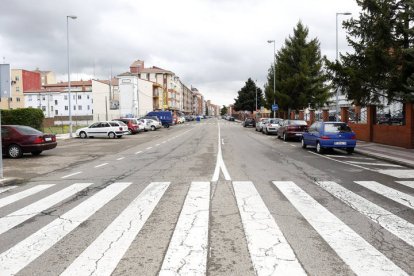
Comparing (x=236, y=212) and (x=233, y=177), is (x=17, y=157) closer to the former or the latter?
(x=233, y=177)

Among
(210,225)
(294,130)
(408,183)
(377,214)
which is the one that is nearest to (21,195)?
(210,225)

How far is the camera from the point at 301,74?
43.7 m

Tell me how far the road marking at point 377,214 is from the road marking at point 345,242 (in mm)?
586

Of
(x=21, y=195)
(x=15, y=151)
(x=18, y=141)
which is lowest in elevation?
(x=21, y=195)

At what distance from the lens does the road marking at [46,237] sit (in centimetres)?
441

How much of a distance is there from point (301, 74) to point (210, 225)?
40277mm

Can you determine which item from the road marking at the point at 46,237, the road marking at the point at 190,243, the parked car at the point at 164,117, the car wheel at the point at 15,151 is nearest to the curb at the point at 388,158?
the road marking at the point at 190,243

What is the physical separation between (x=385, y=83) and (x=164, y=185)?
12885mm

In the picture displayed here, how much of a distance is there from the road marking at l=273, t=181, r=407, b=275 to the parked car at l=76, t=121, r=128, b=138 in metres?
27.6

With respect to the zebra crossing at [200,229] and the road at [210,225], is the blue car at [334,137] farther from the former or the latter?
the zebra crossing at [200,229]

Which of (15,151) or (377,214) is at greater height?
(15,151)

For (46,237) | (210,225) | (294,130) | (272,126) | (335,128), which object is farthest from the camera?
(272,126)

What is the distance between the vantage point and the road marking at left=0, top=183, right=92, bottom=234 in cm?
613

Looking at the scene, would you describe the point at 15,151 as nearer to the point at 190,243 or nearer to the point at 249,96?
the point at 190,243
